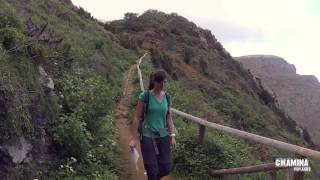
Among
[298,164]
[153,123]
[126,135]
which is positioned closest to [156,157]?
[153,123]

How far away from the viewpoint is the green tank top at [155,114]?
24.2ft

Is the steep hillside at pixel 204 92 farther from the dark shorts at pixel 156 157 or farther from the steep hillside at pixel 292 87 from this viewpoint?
the steep hillside at pixel 292 87

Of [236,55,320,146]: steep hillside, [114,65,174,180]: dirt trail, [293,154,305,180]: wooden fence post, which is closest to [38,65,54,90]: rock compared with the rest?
[114,65,174,180]: dirt trail

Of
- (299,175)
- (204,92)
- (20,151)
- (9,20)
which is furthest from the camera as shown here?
(204,92)

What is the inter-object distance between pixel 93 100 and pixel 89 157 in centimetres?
132

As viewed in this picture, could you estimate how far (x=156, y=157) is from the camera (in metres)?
7.52

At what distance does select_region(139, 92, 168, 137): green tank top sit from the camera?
738 cm

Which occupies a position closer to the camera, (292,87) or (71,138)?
(71,138)

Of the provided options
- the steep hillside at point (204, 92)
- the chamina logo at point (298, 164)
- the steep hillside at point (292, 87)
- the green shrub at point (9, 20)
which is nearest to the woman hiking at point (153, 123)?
the steep hillside at point (204, 92)

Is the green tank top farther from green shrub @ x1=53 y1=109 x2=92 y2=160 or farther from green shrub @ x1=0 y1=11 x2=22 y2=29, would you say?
green shrub @ x1=0 y1=11 x2=22 y2=29

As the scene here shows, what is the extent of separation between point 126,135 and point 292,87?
122 meters

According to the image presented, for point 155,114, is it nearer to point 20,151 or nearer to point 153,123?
point 153,123

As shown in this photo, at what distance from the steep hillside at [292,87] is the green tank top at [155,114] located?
281 feet

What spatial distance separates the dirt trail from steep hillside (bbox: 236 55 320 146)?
7557cm
